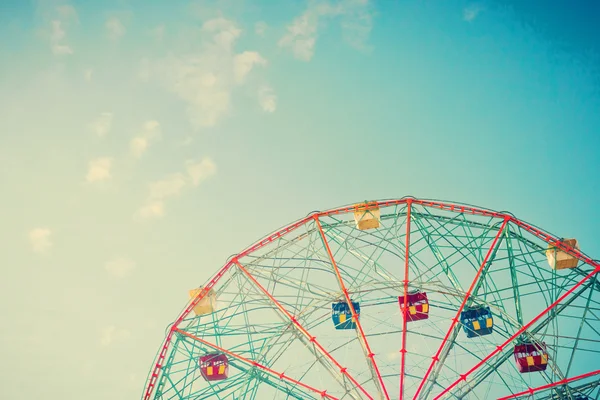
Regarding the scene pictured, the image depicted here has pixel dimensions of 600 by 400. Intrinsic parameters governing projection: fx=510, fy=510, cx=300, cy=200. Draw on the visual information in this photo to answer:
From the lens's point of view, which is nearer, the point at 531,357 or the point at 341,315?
the point at 531,357

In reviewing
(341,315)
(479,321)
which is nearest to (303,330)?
(341,315)

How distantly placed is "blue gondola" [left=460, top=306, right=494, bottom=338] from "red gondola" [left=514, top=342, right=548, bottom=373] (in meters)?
1.58

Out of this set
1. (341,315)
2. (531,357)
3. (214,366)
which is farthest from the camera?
(214,366)

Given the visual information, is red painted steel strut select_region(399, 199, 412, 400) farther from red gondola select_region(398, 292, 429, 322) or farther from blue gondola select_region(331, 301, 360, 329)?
blue gondola select_region(331, 301, 360, 329)

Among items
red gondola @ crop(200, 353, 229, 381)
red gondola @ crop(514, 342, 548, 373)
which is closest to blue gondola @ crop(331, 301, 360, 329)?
red gondola @ crop(200, 353, 229, 381)

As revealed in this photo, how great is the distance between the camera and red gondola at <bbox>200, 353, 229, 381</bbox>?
2462 cm

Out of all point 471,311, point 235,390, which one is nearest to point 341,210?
point 471,311

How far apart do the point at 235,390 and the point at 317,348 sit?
4785 millimetres

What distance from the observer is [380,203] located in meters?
24.2

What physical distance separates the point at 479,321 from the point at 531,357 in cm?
271

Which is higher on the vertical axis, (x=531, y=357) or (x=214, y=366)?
(x=531, y=357)

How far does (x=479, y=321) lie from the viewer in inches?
958

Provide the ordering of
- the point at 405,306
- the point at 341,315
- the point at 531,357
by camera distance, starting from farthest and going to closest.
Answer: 1. the point at 341,315
2. the point at 531,357
3. the point at 405,306

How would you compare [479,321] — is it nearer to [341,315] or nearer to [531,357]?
[531,357]
